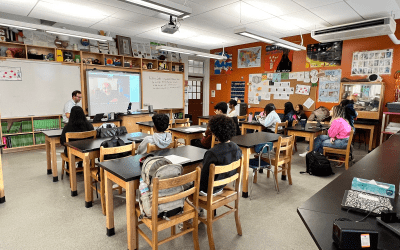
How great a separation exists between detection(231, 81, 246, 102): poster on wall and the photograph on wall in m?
0.52

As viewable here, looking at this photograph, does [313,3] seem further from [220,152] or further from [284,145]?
[220,152]

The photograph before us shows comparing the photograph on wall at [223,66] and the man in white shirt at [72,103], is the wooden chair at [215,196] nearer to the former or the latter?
the man in white shirt at [72,103]

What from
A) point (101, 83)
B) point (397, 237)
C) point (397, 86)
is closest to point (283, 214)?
point (397, 237)

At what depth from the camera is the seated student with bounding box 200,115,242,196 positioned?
207cm

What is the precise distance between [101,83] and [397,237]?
6692mm

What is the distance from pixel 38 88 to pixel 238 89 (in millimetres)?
5827

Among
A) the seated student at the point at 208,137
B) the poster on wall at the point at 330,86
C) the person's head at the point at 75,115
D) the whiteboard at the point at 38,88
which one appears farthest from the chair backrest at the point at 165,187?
the poster on wall at the point at 330,86

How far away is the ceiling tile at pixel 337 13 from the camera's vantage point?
14.7 feet

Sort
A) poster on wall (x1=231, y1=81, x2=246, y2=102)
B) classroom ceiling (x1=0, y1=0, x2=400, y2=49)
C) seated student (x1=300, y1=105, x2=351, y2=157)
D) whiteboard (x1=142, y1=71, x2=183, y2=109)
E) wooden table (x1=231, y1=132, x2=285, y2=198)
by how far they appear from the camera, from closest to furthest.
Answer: wooden table (x1=231, y1=132, x2=285, y2=198), seated student (x1=300, y1=105, x2=351, y2=157), classroom ceiling (x1=0, y1=0, x2=400, y2=49), whiteboard (x1=142, y1=71, x2=183, y2=109), poster on wall (x1=231, y1=81, x2=246, y2=102)

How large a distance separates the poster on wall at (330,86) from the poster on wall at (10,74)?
289 inches

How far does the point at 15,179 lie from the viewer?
375 centimetres

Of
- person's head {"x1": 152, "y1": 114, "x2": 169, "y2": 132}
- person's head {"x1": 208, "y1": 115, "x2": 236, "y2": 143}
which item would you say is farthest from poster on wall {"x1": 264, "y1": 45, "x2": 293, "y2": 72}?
person's head {"x1": 208, "y1": 115, "x2": 236, "y2": 143}

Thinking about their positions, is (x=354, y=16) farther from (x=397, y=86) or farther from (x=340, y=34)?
(x=397, y=86)

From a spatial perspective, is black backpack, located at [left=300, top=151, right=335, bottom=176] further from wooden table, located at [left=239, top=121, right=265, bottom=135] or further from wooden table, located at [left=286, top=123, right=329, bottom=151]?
wooden table, located at [left=239, top=121, right=265, bottom=135]
